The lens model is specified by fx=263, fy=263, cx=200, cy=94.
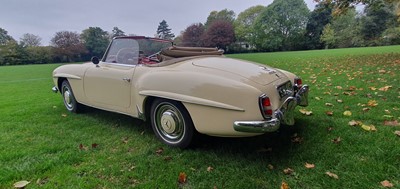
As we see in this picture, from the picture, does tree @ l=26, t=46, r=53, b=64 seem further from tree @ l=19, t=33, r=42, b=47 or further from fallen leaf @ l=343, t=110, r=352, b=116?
fallen leaf @ l=343, t=110, r=352, b=116

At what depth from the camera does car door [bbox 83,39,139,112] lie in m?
3.33

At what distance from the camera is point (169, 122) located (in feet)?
9.48

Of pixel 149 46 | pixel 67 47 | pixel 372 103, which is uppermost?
pixel 67 47

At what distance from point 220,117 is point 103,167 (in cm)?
125

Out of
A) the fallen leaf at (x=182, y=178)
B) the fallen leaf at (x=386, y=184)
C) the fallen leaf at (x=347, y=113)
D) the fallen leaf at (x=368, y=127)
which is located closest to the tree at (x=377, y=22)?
the fallen leaf at (x=347, y=113)

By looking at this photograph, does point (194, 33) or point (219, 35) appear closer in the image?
point (194, 33)

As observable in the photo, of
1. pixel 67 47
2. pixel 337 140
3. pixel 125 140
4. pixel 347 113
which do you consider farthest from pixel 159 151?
pixel 67 47

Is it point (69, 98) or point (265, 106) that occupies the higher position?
point (265, 106)

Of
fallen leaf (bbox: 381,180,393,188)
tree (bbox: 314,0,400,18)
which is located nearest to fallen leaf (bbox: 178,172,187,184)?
fallen leaf (bbox: 381,180,393,188)

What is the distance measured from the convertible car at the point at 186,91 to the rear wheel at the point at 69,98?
49 centimetres

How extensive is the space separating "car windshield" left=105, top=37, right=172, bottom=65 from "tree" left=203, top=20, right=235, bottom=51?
4249 cm

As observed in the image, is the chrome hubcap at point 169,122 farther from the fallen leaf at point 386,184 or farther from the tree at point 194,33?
the tree at point 194,33

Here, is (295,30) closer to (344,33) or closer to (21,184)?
(344,33)

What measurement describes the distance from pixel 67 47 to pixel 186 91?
152 feet
